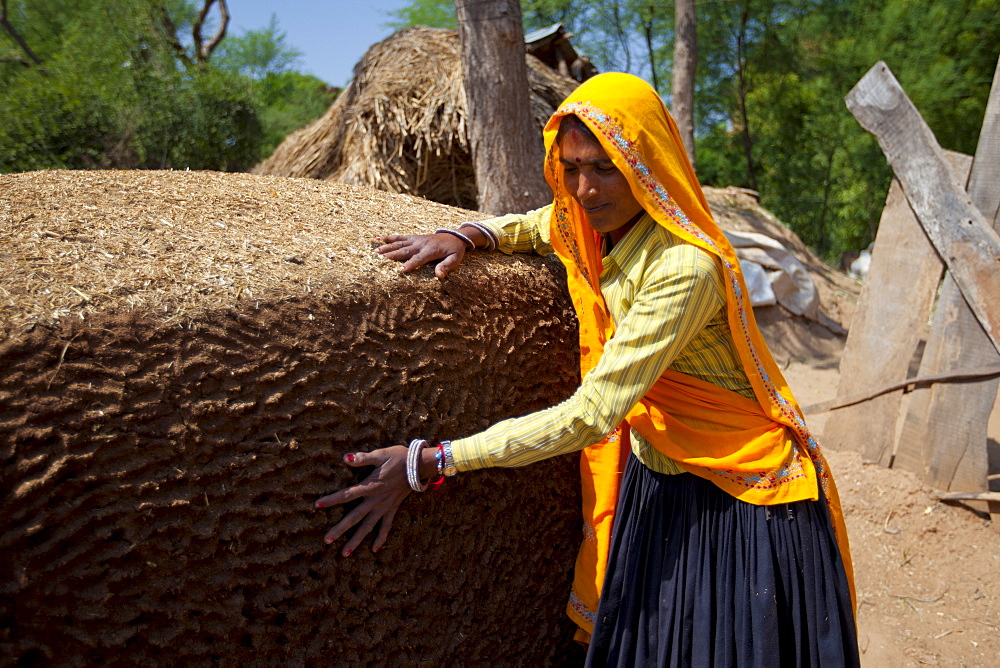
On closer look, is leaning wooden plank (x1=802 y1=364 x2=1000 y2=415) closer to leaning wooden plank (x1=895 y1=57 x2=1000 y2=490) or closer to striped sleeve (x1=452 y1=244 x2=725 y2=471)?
leaning wooden plank (x1=895 y1=57 x2=1000 y2=490)

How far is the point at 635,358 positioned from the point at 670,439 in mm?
332

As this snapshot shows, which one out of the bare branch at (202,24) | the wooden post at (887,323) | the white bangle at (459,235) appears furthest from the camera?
the bare branch at (202,24)

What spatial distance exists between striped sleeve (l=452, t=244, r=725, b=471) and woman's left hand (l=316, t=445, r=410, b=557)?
216 millimetres

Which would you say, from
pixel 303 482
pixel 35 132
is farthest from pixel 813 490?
pixel 35 132

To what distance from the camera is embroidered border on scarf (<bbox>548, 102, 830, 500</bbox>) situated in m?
1.28

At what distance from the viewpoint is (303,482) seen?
133 cm

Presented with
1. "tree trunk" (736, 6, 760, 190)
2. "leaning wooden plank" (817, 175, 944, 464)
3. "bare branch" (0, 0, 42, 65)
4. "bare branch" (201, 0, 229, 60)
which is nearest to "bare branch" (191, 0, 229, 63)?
"bare branch" (201, 0, 229, 60)

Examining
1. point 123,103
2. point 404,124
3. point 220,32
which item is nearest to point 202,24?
point 220,32

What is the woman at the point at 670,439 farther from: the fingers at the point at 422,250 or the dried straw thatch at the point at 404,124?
the dried straw thatch at the point at 404,124

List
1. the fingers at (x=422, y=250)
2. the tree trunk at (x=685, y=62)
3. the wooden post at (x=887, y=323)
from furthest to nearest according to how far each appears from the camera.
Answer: the tree trunk at (x=685, y=62), the wooden post at (x=887, y=323), the fingers at (x=422, y=250)

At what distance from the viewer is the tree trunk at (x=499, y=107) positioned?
3.69 metres

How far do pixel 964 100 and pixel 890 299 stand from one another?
8.84m

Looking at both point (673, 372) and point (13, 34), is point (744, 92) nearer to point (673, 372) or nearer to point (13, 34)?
point (13, 34)

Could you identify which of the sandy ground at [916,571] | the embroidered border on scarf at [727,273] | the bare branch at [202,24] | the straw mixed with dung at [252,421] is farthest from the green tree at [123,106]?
the sandy ground at [916,571]
